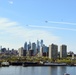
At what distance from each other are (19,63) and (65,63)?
78.6ft

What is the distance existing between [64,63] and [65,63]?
74 centimetres

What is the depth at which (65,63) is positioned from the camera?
534 feet

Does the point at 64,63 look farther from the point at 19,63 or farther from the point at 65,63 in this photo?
the point at 19,63

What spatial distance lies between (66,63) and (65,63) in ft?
5.75

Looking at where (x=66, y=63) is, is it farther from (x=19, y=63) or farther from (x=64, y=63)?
(x=19, y=63)

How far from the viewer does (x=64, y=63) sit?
162125mm

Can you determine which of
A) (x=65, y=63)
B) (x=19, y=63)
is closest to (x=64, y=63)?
(x=65, y=63)

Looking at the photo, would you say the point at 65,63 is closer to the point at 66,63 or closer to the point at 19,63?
the point at 66,63

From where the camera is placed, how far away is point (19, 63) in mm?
154625

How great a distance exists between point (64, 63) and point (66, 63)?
244cm

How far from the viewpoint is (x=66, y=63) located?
16425 centimetres
